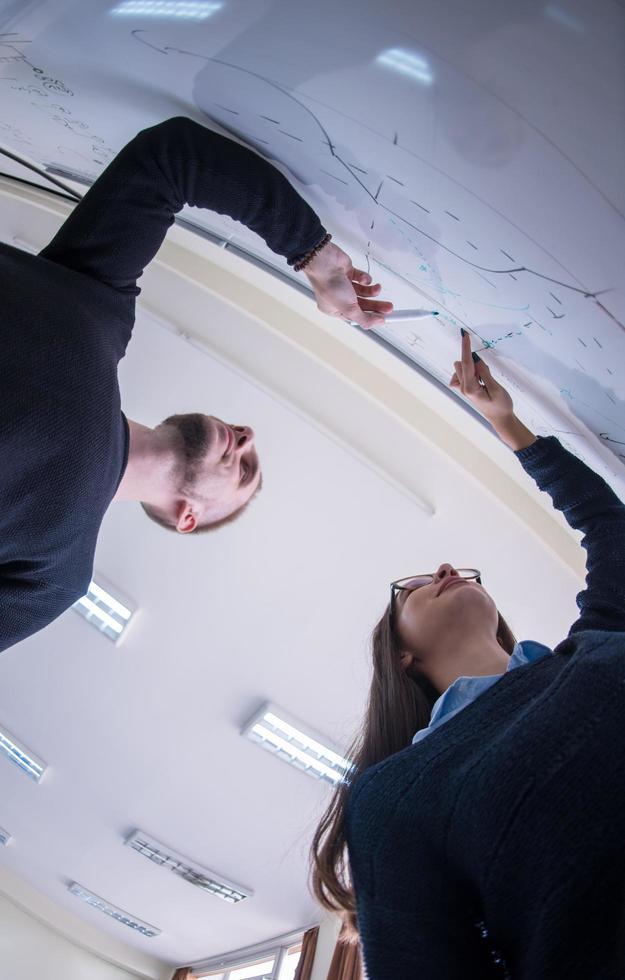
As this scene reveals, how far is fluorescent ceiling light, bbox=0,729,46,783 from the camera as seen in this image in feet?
12.0

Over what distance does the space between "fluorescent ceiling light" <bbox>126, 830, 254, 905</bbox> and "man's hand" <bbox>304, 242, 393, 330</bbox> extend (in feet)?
11.3

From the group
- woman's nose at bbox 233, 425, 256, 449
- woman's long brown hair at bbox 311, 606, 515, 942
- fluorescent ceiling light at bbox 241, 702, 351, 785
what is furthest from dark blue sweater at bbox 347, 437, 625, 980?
fluorescent ceiling light at bbox 241, 702, 351, 785

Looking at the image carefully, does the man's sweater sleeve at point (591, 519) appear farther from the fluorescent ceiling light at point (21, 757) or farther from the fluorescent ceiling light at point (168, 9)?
the fluorescent ceiling light at point (21, 757)

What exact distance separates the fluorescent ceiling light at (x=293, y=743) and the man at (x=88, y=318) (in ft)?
5.87

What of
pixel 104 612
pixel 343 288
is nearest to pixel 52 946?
pixel 104 612

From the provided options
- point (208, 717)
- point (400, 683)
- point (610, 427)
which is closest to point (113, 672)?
point (208, 717)

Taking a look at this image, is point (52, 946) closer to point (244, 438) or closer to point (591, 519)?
point (244, 438)

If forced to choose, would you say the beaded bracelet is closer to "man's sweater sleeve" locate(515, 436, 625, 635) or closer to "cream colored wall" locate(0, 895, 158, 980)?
"man's sweater sleeve" locate(515, 436, 625, 635)

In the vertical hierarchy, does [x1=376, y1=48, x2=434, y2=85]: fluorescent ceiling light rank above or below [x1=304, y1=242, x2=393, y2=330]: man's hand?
above

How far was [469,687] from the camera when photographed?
1.00 metres

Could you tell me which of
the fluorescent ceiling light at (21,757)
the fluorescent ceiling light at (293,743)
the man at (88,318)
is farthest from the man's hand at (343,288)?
the fluorescent ceiling light at (21,757)

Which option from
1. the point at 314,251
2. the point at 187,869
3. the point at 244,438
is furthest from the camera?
the point at 187,869

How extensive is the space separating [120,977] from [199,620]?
4.16 metres

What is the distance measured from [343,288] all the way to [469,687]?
81 centimetres
